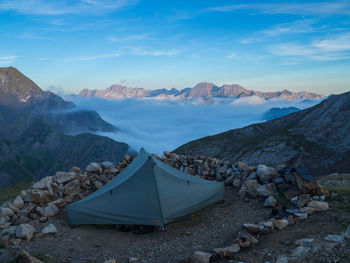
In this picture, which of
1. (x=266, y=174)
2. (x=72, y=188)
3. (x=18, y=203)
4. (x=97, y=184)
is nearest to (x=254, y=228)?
(x=266, y=174)

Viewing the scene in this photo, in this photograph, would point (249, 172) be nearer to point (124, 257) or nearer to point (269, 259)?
point (269, 259)

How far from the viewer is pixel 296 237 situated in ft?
31.3

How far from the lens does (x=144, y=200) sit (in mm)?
12352

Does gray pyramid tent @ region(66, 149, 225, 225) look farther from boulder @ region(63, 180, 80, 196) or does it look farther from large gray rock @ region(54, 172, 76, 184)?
large gray rock @ region(54, 172, 76, 184)

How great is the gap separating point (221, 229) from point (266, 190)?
163 inches

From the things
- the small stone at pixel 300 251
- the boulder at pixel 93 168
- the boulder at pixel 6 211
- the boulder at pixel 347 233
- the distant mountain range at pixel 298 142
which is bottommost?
the distant mountain range at pixel 298 142

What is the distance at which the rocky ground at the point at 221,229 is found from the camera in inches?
345

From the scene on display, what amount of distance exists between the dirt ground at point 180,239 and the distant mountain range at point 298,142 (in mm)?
56184

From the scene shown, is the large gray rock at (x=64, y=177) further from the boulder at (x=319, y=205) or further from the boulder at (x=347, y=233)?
the boulder at (x=347, y=233)

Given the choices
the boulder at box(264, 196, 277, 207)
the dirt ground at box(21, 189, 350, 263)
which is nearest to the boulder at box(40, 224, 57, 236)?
the dirt ground at box(21, 189, 350, 263)

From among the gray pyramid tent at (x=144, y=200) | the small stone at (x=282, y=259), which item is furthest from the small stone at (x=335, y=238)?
the gray pyramid tent at (x=144, y=200)

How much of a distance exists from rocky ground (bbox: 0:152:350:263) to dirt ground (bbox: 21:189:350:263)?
1.3 inches

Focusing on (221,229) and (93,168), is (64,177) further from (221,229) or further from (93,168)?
(221,229)

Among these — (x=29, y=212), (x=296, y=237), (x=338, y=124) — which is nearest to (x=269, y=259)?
(x=296, y=237)
